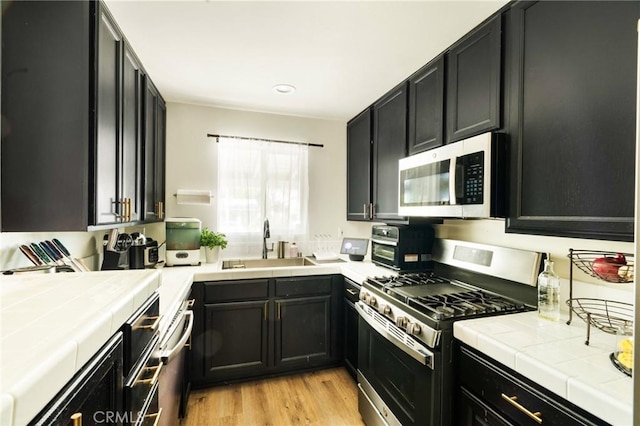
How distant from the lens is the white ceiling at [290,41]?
1.41 m

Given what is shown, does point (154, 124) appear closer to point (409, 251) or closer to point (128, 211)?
point (128, 211)

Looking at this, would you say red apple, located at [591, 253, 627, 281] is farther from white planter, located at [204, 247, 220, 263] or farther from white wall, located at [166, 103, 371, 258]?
white planter, located at [204, 247, 220, 263]

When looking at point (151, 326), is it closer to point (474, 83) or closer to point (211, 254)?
point (211, 254)

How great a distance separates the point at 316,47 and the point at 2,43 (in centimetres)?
141

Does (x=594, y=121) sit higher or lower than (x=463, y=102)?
lower

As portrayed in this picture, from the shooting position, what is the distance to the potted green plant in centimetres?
256

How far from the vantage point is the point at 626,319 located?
112cm

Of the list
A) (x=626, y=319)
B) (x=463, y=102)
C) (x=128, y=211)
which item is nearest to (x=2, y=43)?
(x=128, y=211)

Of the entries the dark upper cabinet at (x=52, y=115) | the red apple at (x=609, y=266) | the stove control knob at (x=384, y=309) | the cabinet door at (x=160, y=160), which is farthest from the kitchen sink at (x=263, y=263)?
the red apple at (x=609, y=266)

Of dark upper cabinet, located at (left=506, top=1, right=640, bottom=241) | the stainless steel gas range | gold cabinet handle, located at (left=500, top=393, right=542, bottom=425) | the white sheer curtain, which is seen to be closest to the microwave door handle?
dark upper cabinet, located at (left=506, top=1, right=640, bottom=241)

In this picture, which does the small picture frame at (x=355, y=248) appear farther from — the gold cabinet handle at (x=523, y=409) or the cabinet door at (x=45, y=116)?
the cabinet door at (x=45, y=116)

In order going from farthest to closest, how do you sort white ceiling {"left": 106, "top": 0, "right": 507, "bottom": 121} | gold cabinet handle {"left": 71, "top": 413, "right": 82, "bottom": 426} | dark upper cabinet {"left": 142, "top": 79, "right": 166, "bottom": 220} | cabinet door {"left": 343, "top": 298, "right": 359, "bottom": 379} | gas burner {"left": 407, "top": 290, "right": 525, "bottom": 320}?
cabinet door {"left": 343, "top": 298, "right": 359, "bottom": 379}, dark upper cabinet {"left": 142, "top": 79, "right": 166, "bottom": 220}, white ceiling {"left": 106, "top": 0, "right": 507, "bottom": 121}, gas burner {"left": 407, "top": 290, "right": 525, "bottom": 320}, gold cabinet handle {"left": 71, "top": 413, "right": 82, "bottom": 426}

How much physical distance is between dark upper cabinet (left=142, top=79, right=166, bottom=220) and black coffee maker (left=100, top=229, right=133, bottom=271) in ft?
0.66

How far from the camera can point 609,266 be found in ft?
3.28
